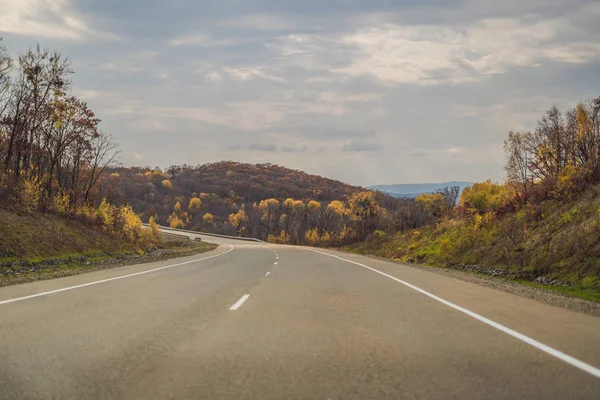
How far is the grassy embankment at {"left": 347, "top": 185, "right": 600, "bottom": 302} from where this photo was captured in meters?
17.0

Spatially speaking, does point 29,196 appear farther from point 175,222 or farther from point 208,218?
point 208,218

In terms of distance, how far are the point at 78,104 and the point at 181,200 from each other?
489 feet

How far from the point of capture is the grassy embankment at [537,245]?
17.0 metres

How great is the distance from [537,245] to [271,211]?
4849 inches

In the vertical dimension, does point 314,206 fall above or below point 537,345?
above

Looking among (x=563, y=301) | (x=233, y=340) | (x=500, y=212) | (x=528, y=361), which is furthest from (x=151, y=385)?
Result: (x=500, y=212)

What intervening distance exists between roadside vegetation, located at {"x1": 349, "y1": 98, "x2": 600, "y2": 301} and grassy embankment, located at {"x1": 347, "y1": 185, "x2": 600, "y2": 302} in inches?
1.2

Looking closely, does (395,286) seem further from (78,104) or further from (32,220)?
(78,104)

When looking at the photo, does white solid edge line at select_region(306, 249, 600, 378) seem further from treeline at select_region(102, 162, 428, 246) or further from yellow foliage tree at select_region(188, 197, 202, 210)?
yellow foliage tree at select_region(188, 197, 202, 210)

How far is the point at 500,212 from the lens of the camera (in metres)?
31.1

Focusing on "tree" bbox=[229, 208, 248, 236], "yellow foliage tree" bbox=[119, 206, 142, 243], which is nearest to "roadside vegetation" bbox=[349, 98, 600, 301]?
"yellow foliage tree" bbox=[119, 206, 142, 243]

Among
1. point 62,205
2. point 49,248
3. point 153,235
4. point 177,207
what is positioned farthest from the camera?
point 177,207

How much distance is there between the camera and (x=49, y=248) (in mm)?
24234

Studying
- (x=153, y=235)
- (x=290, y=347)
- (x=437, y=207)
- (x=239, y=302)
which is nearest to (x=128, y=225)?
(x=153, y=235)
